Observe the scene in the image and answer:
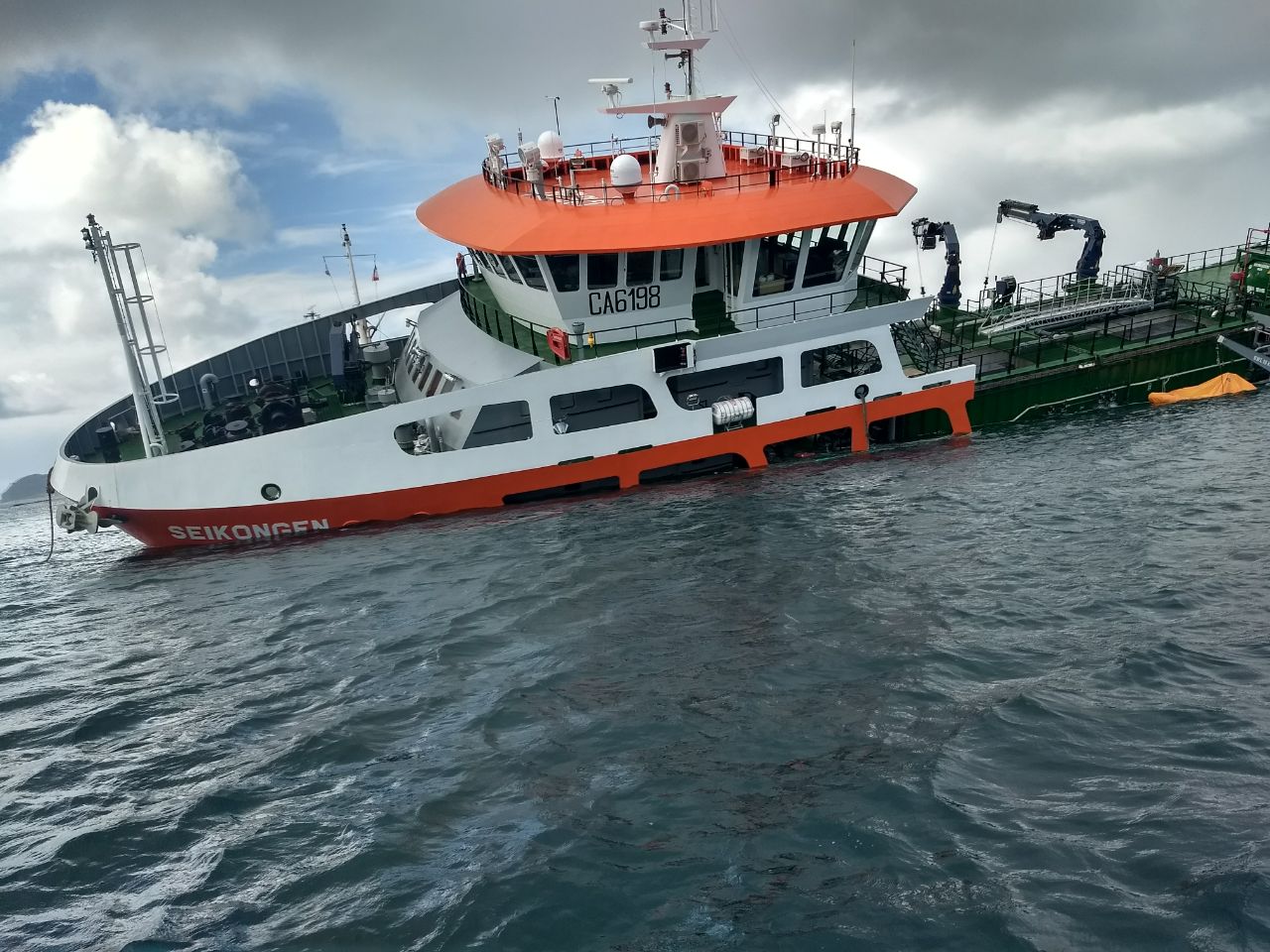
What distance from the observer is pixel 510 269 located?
737 inches

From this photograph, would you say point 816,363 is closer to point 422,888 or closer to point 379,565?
point 379,565

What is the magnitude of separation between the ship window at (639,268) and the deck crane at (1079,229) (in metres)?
13.5

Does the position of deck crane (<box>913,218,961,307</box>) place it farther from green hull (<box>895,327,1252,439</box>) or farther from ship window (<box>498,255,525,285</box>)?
ship window (<box>498,255,525,285</box>)

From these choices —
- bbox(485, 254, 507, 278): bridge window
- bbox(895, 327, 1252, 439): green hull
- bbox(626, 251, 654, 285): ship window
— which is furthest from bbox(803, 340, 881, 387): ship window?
bbox(485, 254, 507, 278): bridge window

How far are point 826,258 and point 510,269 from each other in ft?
22.1

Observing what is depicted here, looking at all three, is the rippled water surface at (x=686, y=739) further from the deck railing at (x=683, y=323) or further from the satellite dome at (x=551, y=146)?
the satellite dome at (x=551, y=146)

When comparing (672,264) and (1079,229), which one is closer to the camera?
(672,264)

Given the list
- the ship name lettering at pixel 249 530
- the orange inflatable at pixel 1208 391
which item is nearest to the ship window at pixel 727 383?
the ship name lettering at pixel 249 530

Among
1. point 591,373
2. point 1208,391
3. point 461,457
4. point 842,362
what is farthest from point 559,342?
point 1208,391

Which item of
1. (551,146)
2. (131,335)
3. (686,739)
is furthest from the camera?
(551,146)

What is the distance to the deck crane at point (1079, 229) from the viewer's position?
78.9ft

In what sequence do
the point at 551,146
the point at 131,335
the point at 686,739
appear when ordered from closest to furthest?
the point at 686,739 < the point at 131,335 < the point at 551,146

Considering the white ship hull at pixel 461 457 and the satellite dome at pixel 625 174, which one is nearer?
the white ship hull at pixel 461 457

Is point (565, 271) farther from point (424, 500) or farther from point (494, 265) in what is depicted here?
point (424, 500)
